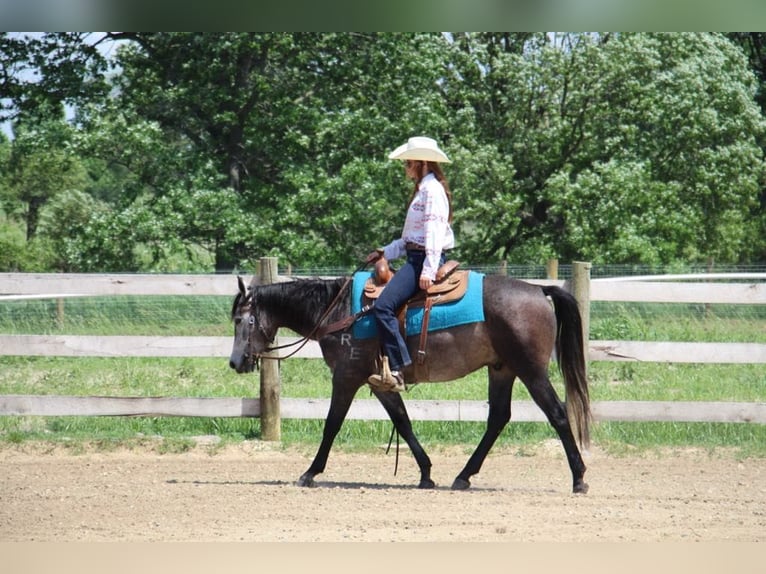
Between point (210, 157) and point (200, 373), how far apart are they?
7294 mm

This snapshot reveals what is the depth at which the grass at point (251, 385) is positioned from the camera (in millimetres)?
8047

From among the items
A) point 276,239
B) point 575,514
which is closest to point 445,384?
point 575,514

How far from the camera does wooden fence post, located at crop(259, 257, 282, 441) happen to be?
25.7 ft

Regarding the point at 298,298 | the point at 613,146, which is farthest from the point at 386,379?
the point at 613,146

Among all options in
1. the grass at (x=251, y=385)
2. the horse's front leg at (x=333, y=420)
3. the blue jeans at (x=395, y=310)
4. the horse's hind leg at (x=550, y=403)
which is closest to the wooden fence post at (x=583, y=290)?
the grass at (x=251, y=385)

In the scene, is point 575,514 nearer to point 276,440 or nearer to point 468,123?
point 276,440

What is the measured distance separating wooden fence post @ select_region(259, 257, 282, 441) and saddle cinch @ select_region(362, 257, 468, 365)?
1672 millimetres

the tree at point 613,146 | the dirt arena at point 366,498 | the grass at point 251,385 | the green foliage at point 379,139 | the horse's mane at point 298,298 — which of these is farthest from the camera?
the tree at point 613,146

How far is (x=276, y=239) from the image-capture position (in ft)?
52.8

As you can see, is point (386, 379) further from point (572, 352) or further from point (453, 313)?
point (572, 352)

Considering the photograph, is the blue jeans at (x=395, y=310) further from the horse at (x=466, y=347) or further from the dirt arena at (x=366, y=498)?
the dirt arena at (x=366, y=498)

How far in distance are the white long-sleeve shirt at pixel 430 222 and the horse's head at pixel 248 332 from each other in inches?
43.6
